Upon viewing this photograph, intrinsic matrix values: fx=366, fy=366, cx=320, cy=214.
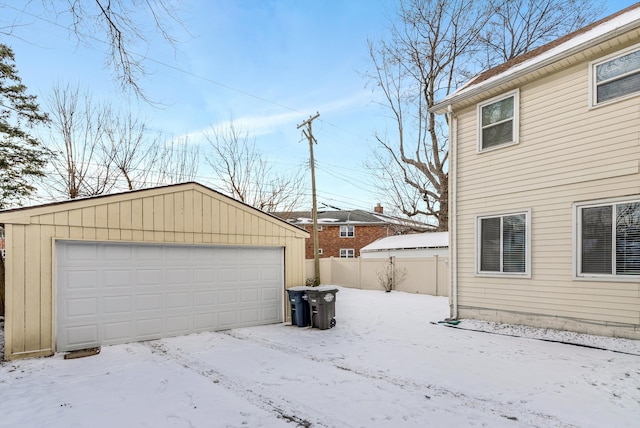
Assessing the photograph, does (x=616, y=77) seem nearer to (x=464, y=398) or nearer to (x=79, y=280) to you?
(x=464, y=398)

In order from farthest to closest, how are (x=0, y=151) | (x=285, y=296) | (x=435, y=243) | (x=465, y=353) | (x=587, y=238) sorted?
(x=435, y=243) → (x=0, y=151) → (x=285, y=296) → (x=587, y=238) → (x=465, y=353)

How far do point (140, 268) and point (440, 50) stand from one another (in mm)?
16356

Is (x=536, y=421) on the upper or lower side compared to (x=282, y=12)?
lower

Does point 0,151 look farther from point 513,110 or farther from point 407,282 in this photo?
point 407,282

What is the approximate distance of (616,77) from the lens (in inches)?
263

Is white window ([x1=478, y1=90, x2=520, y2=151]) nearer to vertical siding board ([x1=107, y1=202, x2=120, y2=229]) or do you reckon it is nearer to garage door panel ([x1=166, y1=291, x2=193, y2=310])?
garage door panel ([x1=166, y1=291, x2=193, y2=310])

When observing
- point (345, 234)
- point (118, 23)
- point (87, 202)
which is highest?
point (118, 23)

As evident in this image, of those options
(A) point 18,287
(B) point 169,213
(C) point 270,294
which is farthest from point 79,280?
(C) point 270,294

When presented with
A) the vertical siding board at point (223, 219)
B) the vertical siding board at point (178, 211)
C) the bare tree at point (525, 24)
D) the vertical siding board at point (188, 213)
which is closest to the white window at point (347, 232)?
the bare tree at point (525, 24)

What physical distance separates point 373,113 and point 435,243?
7.69 metres

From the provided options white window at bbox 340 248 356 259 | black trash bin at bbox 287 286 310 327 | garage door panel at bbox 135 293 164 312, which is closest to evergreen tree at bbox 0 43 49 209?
garage door panel at bbox 135 293 164 312

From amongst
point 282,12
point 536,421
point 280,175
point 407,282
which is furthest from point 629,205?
point 280,175

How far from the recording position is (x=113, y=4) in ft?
11.8

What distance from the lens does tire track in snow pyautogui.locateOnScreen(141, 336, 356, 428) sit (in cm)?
370
